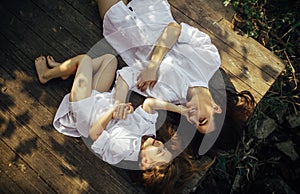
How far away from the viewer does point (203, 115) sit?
3.20 meters

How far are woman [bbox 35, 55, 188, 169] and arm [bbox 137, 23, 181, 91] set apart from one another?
178mm

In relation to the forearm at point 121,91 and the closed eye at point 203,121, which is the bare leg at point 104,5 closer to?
the forearm at point 121,91

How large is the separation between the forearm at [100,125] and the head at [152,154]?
0.34 meters

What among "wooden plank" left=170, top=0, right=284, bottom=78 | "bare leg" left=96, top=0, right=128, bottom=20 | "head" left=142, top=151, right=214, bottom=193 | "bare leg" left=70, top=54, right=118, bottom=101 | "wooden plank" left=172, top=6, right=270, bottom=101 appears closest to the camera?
"head" left=142, top=151, right=214, bottom=193

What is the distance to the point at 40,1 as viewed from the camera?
3.85 meters

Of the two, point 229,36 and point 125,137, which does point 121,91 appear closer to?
point 125,137

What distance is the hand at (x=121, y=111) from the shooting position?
10.4ft

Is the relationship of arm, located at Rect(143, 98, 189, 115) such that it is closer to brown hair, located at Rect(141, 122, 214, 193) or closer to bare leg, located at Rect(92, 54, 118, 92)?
brown hair, located at Rect(141, 122, 214, 193)

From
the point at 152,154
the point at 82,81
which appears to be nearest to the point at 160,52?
the point at 82,81

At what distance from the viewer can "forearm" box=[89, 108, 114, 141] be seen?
313cm

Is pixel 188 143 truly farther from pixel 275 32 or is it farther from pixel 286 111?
pixel 275 32

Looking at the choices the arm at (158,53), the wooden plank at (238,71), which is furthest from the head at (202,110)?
the wooden plank at (238,71)

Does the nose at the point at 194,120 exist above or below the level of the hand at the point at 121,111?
below

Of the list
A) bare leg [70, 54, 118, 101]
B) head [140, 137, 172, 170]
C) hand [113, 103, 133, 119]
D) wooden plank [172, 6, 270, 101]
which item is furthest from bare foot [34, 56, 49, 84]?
wooden plank [172, 6, 270, 101]
